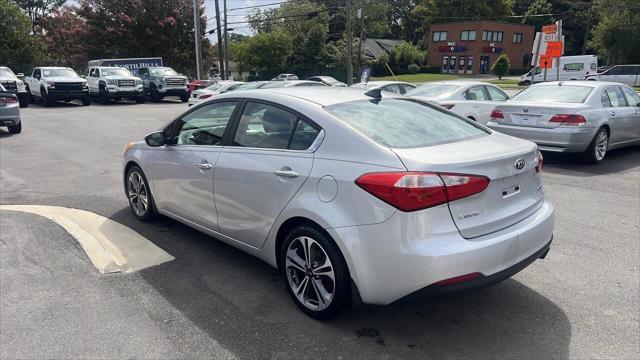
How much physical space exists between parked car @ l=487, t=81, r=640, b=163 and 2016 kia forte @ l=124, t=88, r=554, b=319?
5109mm

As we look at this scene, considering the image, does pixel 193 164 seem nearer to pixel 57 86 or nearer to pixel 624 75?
pixel 57 86

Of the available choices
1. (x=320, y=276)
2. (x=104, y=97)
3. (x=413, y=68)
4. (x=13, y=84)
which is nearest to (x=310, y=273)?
(x=320, y=276)

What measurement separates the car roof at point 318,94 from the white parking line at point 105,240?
1720 millimetres

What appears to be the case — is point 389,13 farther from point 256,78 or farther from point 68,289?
point 68,289

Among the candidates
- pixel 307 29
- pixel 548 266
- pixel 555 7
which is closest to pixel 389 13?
pixel 555 7

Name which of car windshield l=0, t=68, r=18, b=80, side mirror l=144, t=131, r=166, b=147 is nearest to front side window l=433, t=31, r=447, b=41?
car windshield l=0, t=68, r=18, b=80

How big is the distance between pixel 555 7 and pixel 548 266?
88645 mm

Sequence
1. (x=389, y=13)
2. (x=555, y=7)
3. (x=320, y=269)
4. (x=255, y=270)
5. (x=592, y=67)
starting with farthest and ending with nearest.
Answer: (x=389, y=13), (x=555, y=7), (x=592, y=67), (x=255, y=270), (x=320, y=269)

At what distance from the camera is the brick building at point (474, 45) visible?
203 feet

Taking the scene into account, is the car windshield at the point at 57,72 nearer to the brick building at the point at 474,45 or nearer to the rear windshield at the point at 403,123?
the rear windshield at the point at 403,123

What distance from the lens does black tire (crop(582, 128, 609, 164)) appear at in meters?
8.34

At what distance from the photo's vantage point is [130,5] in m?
37.9

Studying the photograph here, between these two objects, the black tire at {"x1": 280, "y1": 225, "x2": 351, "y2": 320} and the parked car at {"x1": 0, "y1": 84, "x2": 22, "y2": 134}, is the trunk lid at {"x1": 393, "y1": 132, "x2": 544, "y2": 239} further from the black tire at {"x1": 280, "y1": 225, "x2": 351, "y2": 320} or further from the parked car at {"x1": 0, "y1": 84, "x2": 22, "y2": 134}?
the parked car at {"x1": 0, "y1": 84, "x2": 22, "y2": 134}

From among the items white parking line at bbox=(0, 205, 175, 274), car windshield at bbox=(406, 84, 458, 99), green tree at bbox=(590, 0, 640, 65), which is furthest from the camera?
green tree at bbox=(590, 0, 640, 65)
